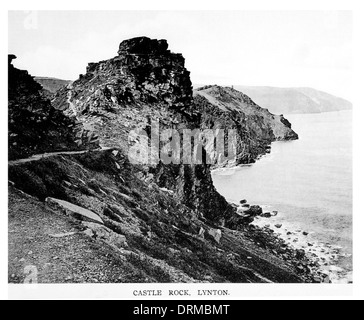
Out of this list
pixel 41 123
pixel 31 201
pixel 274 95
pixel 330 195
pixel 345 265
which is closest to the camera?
pixel 31 201

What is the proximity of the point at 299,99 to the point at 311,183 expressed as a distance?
5310 millimetres

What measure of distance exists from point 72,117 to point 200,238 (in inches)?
374

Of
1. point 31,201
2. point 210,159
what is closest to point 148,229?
point 31,201

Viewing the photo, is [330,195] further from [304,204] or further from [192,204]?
[192,204]

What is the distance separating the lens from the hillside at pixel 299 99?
1858cm

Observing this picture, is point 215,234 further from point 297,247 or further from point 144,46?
point 144,46

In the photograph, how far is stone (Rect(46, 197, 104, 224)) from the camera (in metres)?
13.7

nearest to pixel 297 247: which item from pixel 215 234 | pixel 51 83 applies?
pixel 215 234

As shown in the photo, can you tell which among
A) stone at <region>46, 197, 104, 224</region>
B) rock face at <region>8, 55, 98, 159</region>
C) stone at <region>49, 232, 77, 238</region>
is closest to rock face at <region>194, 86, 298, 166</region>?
rock face at <region>8, 55, 98, 159</region>

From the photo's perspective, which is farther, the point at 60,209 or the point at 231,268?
the point at 231,268

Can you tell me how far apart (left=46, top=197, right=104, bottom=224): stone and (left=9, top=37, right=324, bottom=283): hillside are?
55 mm

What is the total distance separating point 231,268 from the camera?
51.7 feet

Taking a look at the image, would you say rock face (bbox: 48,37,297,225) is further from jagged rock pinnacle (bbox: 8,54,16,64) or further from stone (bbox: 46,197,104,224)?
stone (bbox: 46,197,104,224)

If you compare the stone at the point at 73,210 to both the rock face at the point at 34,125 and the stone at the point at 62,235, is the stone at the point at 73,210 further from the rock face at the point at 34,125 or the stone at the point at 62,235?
the rock face at the point at 34,125
